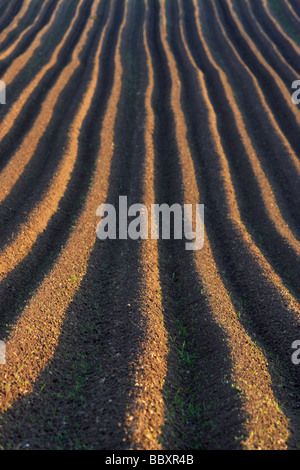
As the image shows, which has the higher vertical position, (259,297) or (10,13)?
(10,13)

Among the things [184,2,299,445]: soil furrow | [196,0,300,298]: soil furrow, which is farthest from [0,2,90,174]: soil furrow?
[196,0,300,298]: soil furrow

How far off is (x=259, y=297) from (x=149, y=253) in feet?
7.73

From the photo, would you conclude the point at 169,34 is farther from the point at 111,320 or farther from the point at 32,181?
the point at 111,320

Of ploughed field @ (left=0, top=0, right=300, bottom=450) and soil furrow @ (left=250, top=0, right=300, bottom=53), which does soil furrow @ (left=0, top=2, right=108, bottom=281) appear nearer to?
ploughed field @ (left=0, top=0, right=300, bottom=450)

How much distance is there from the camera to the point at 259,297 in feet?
21.8

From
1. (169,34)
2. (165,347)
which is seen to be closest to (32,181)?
(165,347)

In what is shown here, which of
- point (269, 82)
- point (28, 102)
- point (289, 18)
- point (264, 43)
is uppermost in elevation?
point (289, 18)

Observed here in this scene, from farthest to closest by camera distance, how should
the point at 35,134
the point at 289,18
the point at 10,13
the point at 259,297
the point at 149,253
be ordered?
the point at 10,13, the point at 289,18, the point at 35,134, the point at 149,253, the point at 259,297

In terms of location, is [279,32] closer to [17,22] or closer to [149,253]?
[17,22]

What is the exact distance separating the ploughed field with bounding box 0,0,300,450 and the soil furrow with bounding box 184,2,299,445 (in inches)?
1.2

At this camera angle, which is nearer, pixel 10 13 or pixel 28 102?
pixel 28 102

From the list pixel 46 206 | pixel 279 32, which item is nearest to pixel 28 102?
pixel 46 206

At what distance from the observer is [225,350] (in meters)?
5.38
